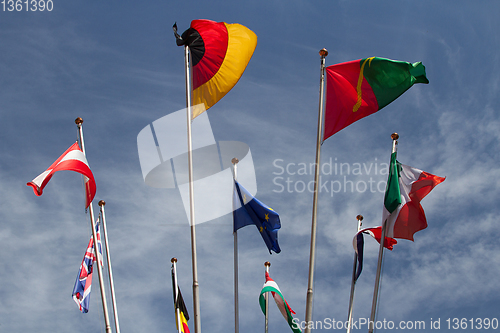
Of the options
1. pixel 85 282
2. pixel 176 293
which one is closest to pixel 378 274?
pixel 176 293

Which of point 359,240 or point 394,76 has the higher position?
point 394,76

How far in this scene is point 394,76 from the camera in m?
19.8

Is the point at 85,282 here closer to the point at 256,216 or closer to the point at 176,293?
the point at 176,293

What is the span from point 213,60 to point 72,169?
6.85 m

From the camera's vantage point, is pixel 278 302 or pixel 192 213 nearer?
pixel 192 213

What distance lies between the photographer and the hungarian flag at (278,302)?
24281 millimetres

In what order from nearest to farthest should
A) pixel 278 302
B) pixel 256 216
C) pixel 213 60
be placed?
pixel 213 60 → pixel 256 216 → pixel 278 302

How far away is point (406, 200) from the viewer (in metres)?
20.7

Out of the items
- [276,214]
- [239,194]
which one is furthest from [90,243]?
[276,214]

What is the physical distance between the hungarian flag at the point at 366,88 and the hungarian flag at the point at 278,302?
8400mm

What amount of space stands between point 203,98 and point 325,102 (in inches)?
187

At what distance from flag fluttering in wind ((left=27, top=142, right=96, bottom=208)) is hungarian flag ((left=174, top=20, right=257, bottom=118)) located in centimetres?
480

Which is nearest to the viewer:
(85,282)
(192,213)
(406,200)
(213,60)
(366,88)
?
(192,213)

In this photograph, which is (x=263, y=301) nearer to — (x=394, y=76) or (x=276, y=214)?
(x=276, y=214)
